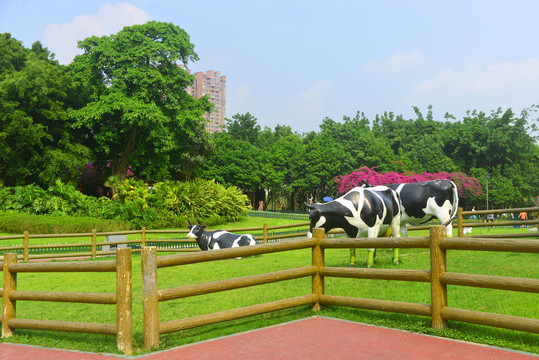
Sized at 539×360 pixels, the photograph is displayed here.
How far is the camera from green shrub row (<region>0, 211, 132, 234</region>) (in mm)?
25906

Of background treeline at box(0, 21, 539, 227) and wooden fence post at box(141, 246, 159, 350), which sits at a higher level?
background treeline at box(0, 21, 539, 227)

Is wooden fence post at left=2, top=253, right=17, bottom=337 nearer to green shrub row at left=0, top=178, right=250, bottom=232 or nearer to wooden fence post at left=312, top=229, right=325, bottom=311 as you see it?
wooden fence post at left=312, top=229, right=325, bottom=311

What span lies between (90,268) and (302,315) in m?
3.05

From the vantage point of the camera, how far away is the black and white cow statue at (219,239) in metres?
15.6

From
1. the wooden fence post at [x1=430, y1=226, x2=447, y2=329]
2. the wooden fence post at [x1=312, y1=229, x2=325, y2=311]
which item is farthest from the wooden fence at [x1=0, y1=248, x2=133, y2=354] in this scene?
the wooden fence post at [x1=430, y1=226, x2=447, y2=329]

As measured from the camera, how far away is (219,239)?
1625 cm

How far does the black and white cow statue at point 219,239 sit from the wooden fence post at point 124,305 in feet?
30.4

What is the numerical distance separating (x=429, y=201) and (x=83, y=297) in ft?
35.4

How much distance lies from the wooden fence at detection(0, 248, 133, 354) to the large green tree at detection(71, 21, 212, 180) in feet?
99.6

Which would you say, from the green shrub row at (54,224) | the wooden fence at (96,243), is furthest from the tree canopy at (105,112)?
the wooden fence at (96,243)

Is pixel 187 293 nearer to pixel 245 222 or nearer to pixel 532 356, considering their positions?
pixel 532 356

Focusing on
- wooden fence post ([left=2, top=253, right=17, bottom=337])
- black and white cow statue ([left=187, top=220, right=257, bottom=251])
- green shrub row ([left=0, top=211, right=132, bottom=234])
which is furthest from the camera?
green shrub row ([left=0, top=211, right=132, bottom=234])

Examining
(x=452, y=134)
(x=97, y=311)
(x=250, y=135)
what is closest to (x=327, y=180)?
(x=452, y=134)

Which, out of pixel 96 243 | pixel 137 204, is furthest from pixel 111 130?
pixel 96 243
